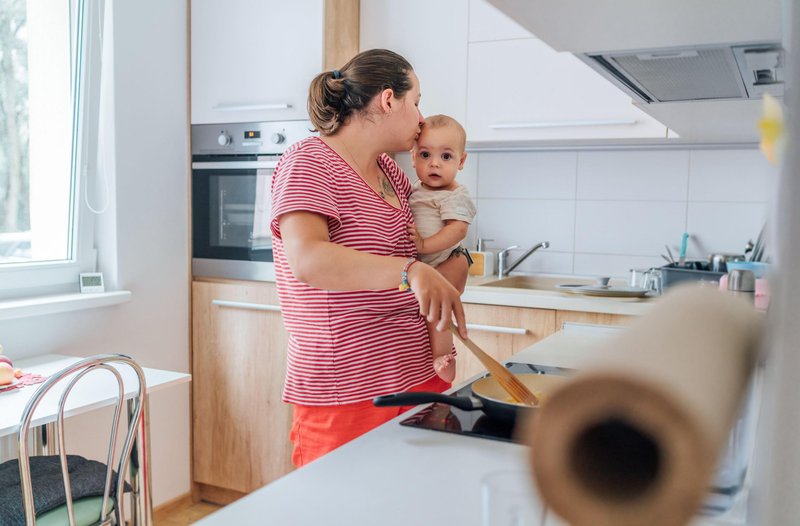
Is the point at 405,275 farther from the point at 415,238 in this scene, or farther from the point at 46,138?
the point at 46,138

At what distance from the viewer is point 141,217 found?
2885 mm

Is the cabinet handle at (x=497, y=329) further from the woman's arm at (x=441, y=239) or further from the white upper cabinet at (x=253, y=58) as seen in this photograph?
the white upper cabinet at (x=253, y=58)

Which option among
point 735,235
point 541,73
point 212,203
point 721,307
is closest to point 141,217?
point 212,203

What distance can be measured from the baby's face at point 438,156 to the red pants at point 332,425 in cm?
62

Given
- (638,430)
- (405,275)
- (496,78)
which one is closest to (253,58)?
(496,78)

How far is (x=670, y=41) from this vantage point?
936mm

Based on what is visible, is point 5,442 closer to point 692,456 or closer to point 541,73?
point 541,73

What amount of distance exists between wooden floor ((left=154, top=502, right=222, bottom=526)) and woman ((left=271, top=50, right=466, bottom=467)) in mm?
1709

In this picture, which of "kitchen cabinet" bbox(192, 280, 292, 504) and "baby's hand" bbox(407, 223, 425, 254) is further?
"kitchen cabinet" bbox(192, 280, 292, 504)

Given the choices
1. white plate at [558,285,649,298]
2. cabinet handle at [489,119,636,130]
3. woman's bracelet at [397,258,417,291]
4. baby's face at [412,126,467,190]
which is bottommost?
white plate at [558,285,649,298]

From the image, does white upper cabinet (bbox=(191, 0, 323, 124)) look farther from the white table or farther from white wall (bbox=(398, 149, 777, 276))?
the white table

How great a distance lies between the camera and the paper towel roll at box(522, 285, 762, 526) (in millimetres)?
145

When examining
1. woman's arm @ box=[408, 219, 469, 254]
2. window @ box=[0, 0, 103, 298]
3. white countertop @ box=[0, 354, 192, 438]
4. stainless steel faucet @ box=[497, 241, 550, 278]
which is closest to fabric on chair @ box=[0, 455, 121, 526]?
white countertop @ box=[0, 354, 192, 438]

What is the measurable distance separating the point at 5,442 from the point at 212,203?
1.25 meters
